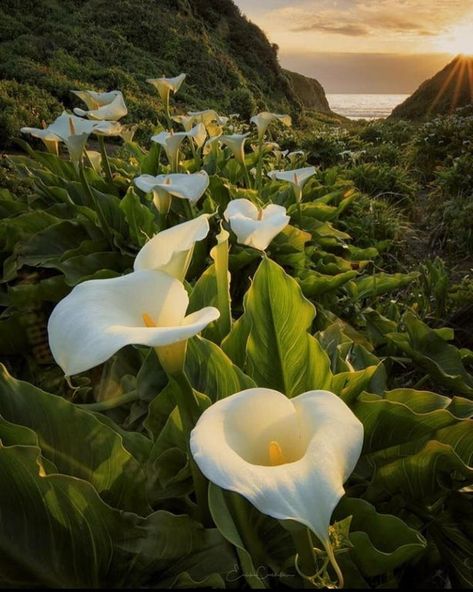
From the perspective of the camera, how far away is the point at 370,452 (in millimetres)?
1313

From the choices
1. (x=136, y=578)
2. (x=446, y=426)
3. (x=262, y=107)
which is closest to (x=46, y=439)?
(x=136, y=578)

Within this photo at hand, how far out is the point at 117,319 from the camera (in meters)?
0.89

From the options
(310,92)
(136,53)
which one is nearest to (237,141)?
(136,53)

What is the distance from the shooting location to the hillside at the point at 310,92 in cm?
4544

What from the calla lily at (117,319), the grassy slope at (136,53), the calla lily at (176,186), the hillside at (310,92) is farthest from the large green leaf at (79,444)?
the hillside at (310,92)

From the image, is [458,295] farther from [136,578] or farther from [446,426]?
[136,578]

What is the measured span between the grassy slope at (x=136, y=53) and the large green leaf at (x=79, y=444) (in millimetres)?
8264

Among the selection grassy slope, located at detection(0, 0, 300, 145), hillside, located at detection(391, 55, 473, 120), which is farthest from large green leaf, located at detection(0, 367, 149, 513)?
hillside, located at detection(391, 55, 473, 120)

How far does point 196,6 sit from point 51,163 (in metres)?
27.5

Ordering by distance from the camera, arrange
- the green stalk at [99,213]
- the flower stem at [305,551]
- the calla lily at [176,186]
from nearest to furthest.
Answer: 1. the flower stem at [305,551]
2. the calla lily at [176,186]
3. the green stalk at [99,213]

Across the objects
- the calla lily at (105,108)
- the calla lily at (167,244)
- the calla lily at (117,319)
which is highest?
the calla lily at (105,108)

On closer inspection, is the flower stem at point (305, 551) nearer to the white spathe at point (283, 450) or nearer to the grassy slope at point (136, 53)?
the white spathe at point (283, 450)

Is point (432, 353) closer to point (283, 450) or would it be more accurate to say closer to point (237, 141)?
point (283, 450)

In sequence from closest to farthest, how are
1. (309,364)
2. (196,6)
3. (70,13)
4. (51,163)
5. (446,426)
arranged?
(446,426)
(309,364)
(51,163)
(70,13)
(196,6)
